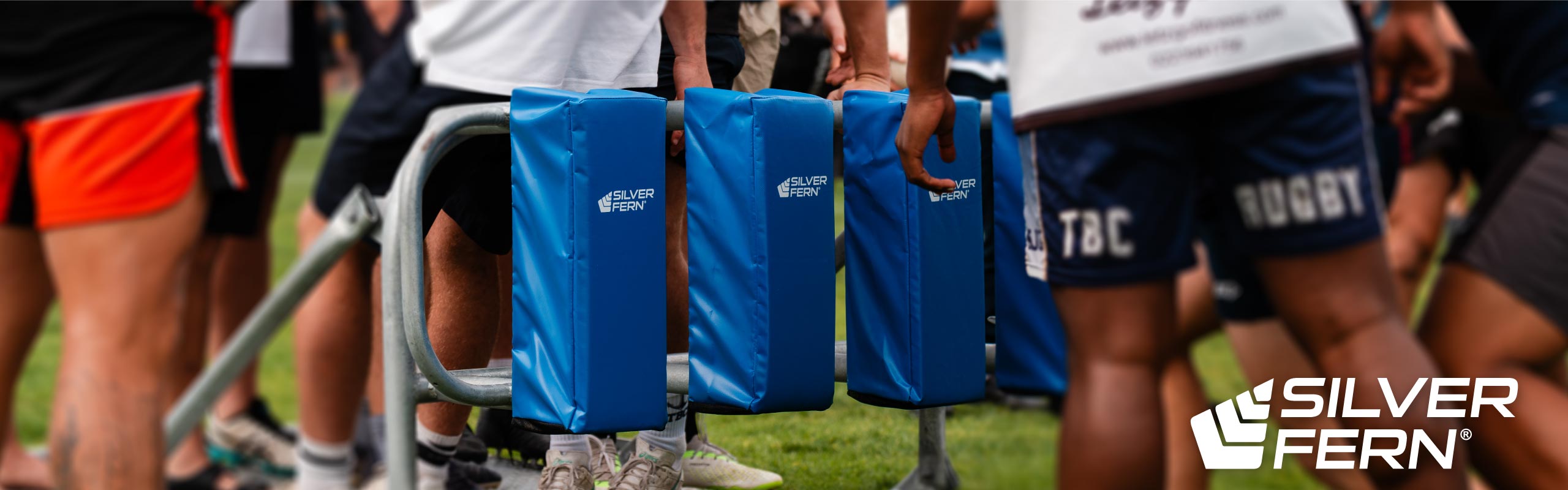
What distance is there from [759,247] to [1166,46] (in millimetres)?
1014

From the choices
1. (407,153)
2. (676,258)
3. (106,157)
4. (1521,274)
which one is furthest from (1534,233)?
(106,157)

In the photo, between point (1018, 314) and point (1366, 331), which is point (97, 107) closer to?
point (1018, 314)

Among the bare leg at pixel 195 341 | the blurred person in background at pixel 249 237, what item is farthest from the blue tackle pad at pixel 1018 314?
the bare leg at pixel 195 341

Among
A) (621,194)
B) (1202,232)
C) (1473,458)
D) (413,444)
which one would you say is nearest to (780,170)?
(621,194)

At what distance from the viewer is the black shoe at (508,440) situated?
3.49m

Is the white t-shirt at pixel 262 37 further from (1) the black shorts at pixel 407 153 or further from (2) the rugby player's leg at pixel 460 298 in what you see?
(2) the rugby player's leg at pixel 460 298

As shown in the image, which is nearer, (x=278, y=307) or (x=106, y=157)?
(x=278, y=307)

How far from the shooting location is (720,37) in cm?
342

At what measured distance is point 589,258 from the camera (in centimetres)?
275

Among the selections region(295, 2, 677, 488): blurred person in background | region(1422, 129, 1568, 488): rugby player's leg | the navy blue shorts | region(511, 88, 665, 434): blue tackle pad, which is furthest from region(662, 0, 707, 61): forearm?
region(1422, 129, 1568, 488): rugby player's leg

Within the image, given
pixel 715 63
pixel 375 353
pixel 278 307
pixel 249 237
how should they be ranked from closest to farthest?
pixel 278 307 → pixel 715 63 → pixel 375 353 → pixel 249 237

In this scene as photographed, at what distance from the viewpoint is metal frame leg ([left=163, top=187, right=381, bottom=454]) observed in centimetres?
271

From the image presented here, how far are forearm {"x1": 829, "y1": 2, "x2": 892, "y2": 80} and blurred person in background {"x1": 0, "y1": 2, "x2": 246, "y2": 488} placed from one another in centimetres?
140

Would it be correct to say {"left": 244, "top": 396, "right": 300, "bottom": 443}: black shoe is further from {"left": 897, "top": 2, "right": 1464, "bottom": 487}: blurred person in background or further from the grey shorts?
the grey shorts
